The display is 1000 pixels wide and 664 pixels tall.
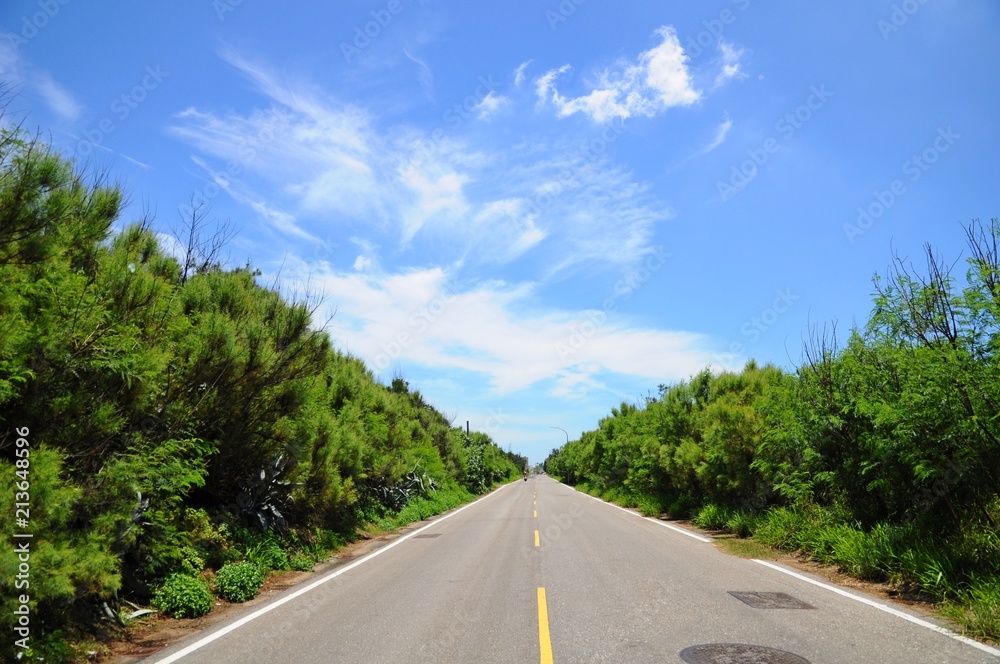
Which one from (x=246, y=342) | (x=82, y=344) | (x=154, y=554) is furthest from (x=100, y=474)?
(x=246, y=342)

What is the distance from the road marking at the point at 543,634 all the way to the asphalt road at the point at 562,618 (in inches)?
0.8

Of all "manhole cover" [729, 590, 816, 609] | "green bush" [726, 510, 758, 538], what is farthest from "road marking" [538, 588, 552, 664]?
"green bush" [726, 510, 758, 538]

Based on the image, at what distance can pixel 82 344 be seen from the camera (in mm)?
5820

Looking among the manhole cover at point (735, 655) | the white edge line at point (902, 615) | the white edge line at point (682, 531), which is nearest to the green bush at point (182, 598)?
the manhole cover at point (735, 655)

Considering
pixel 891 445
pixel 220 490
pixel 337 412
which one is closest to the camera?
pixel 891 445

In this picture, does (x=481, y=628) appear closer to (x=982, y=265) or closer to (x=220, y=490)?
(x=220, y=490)

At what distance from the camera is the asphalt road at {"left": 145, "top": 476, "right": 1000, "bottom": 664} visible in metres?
5.23

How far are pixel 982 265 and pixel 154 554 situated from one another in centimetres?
1133

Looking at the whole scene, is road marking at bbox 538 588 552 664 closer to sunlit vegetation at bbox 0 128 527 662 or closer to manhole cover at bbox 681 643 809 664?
manhole cover at bbox 681 643 809 664

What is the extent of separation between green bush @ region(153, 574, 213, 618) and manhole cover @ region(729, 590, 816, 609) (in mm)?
7176

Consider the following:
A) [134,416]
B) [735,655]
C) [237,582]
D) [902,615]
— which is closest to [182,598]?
[237,582]

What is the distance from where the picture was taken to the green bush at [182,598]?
23.9 ft

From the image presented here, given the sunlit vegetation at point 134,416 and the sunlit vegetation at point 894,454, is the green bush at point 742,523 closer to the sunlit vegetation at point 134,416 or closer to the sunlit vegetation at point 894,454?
the sunlit vegetation at point 894,454

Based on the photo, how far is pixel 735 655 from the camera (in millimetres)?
4996
